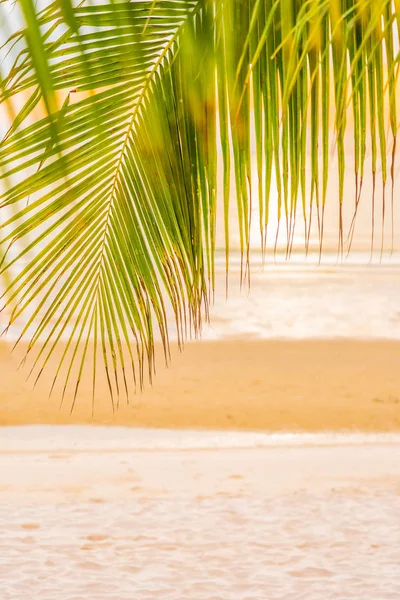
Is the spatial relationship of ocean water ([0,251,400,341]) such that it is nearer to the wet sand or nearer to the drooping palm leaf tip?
the wet sand

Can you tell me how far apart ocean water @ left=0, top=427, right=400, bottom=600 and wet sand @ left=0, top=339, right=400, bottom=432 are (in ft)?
2.38

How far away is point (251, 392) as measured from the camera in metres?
4.06

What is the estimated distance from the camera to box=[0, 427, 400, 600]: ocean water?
152 cm

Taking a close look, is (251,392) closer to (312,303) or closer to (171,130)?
(312,303)

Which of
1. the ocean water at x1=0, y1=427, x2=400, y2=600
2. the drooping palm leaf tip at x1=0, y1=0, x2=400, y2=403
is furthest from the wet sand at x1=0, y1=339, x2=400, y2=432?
the drooping palm leaf tip at x1=0, y1=0, x2=400, y2=403

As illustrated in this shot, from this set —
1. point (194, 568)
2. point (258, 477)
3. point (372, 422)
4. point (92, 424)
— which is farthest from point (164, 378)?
point (194, 568)

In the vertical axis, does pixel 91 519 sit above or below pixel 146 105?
below

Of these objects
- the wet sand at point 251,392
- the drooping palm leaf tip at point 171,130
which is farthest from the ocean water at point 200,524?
the drooping palm leaf tip at point 171,130

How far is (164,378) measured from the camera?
4199 mm

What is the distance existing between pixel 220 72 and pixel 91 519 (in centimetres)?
174

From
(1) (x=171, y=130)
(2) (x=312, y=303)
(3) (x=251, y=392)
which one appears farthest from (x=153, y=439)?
(1) (x=171, y=130)

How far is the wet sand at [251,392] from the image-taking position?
3781 mm

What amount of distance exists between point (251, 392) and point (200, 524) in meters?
2.18

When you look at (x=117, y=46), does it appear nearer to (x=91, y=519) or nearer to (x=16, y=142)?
(x=16, y=142)
